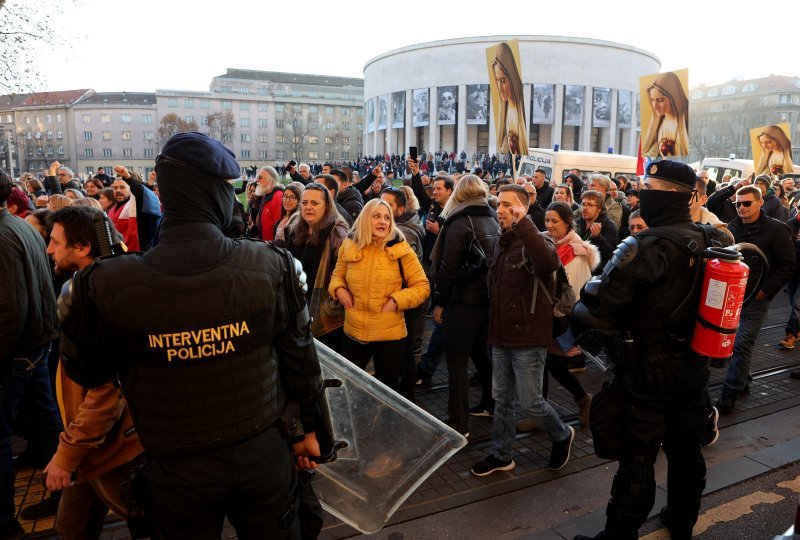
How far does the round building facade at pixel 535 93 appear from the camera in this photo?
6531cm

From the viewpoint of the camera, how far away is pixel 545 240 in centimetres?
375

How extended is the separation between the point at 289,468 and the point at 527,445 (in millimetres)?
2846

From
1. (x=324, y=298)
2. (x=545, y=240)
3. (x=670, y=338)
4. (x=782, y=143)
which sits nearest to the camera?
(x=670, y=338)

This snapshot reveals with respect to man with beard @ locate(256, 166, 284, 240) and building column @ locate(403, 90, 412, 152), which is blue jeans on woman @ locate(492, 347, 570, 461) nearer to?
man with beard @ locate(256, 166, 284, 240)

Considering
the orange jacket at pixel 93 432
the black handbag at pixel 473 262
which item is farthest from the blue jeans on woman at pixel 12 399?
the black handbag at pixel 473 262

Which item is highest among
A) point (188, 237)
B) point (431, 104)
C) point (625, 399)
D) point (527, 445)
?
point (431, 104)

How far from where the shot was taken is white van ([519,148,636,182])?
17875mm

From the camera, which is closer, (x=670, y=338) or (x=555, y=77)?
(x=670, y=338)

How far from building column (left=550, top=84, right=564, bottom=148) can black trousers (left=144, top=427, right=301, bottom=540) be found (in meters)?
67.0

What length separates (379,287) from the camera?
434 cm

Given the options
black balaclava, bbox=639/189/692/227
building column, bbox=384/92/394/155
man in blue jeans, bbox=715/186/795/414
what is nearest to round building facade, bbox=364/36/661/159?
building column, bbox=384/92/394/155

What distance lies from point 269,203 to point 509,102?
557 cm

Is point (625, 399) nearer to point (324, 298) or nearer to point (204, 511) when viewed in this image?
point (204, 511)

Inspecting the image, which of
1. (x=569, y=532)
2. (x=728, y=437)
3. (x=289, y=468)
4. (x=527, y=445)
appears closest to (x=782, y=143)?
(x=728, y=437)
